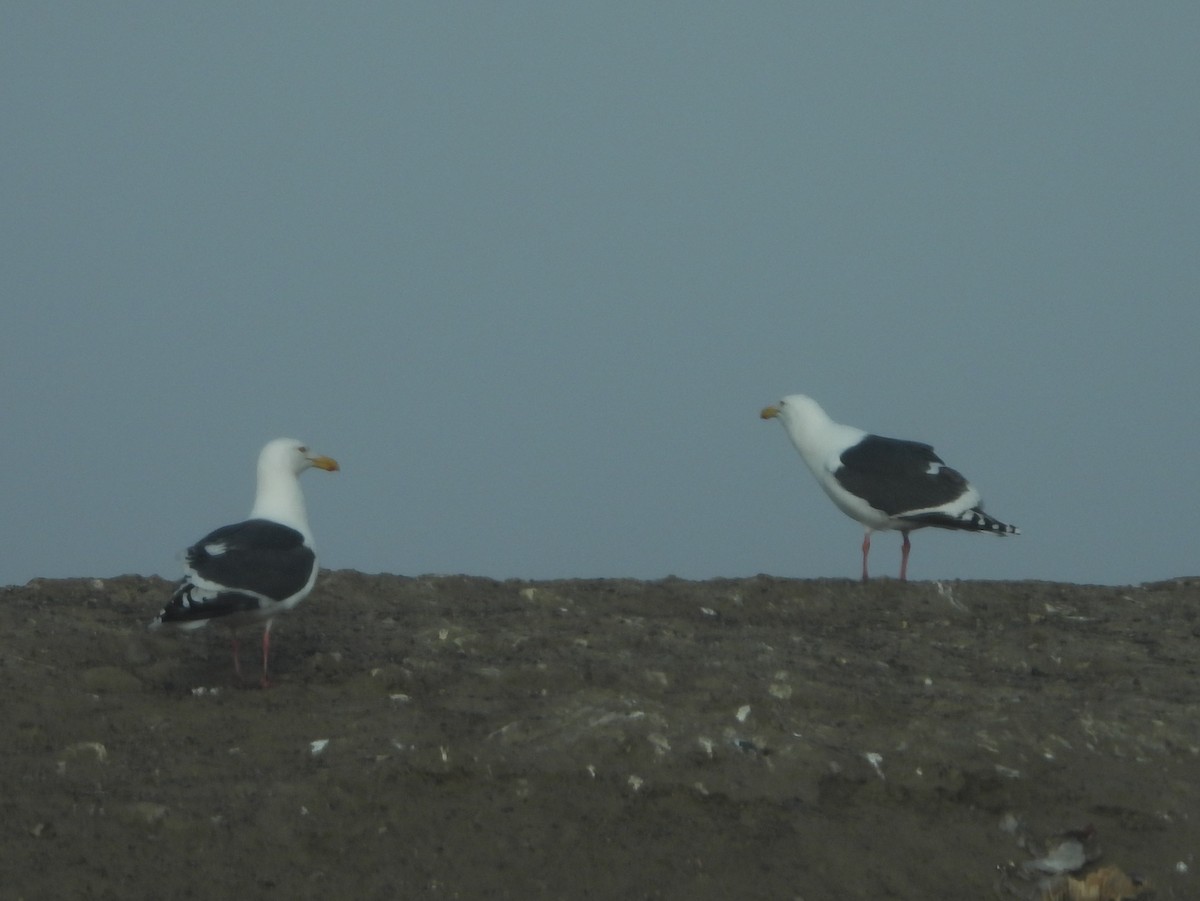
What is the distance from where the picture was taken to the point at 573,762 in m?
6.21

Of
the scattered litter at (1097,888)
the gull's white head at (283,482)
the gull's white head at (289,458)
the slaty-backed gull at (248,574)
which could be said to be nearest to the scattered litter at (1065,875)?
the scattered litter at (1097,888)

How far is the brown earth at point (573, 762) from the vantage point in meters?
5.61

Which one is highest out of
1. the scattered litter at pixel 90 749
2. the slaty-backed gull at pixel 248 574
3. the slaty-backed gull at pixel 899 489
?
the slaty-backed gull at pixel 899 489

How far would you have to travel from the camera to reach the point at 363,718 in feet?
22.3

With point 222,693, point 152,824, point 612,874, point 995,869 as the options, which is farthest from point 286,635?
point 995,869

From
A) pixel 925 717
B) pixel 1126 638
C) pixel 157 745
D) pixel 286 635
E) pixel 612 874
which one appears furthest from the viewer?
pixel 1126 638

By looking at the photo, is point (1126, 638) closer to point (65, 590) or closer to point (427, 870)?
point (427, 870)

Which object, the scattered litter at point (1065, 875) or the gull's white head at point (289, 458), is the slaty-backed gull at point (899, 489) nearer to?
the gull's white head at point (289, 458)

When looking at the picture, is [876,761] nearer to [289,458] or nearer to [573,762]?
[573,762]

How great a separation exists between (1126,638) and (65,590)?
21.4ft

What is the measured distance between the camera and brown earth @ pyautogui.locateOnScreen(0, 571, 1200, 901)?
561cm

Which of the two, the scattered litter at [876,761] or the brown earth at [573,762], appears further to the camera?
the scattered litter at [876,761]

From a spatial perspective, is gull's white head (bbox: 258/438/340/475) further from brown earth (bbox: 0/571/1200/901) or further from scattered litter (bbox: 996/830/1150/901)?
scattered litter (bbox: 996/830/1150/901)

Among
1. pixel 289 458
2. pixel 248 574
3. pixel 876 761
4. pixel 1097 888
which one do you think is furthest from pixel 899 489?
pixel 1097 888
